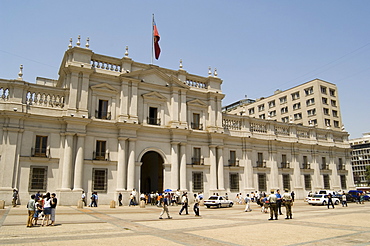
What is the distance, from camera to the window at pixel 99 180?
29.1 m

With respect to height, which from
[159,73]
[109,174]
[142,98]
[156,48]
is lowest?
[109,174]

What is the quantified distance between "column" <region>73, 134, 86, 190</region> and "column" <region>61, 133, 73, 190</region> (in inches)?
22.2

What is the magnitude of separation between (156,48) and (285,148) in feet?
77.2

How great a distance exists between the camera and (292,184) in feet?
141

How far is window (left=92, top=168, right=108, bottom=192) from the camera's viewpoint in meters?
29.1

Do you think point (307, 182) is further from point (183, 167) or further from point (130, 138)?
point (130, 138)

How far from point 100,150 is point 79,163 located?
2.62m

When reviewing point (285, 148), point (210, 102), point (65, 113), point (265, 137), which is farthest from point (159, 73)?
point (285, 148)

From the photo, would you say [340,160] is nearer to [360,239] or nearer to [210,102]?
[210,102]

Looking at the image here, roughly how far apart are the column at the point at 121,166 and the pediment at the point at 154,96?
5631mm

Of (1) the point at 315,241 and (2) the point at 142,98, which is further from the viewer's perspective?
(2) the point at 142,98

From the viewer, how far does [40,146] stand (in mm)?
27516

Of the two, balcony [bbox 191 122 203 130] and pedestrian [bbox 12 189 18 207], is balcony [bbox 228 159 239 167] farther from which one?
pedestrian [bbox 12 189 18 207]

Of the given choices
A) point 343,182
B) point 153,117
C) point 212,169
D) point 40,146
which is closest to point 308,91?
point 343,182
